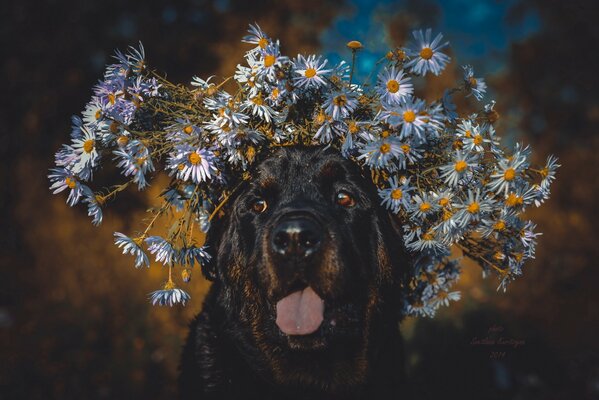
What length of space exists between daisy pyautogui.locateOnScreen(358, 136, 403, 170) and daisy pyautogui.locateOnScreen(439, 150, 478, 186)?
0.24 m

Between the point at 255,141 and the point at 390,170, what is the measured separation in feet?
2.20

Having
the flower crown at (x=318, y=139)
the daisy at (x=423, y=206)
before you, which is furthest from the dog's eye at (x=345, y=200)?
the daisy at (x=423, y=206)

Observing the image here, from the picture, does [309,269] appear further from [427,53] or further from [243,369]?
[427,53]

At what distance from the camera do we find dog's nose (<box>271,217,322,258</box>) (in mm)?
2391

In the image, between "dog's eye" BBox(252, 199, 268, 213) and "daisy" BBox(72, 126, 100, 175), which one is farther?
"dog's eye" BBox(252, 199, 268, 213)

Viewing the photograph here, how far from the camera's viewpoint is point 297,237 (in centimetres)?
239

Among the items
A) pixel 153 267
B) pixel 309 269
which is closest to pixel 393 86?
pixel 309 269

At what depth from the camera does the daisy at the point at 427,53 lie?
2.30m

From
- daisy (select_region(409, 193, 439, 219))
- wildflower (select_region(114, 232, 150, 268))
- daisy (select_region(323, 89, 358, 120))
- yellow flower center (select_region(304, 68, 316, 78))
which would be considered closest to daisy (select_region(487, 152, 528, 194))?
daisy (select_region(409, 193, 439, 219))

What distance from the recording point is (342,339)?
2.66 meters

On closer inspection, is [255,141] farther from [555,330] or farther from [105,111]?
[555,330]

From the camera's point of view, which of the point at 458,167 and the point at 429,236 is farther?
the point at 429,236

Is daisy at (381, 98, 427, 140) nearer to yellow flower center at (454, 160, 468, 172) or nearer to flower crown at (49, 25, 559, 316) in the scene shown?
flower crown at (49, 25, 559, 316)

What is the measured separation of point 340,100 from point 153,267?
4773 millimetres
